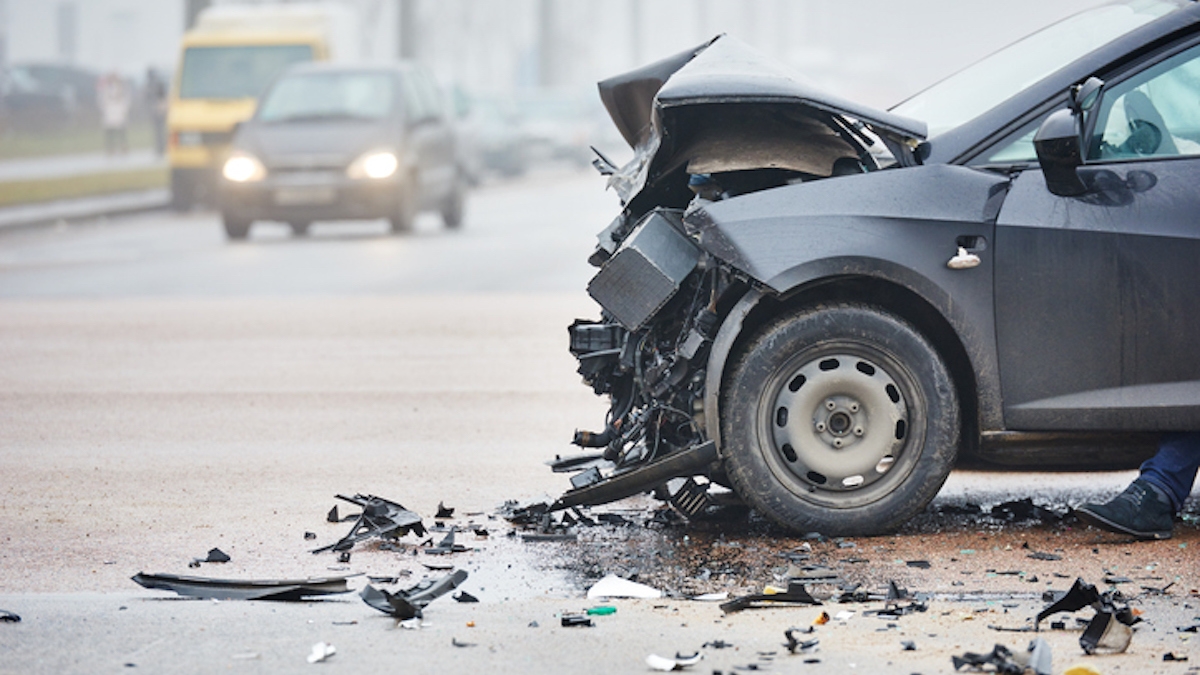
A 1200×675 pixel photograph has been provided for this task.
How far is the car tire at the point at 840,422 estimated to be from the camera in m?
5.84

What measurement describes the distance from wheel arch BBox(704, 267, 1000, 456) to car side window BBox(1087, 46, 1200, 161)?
2.64ft

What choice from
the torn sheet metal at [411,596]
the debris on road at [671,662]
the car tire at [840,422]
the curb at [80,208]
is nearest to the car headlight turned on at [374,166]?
the curb at [80,208]

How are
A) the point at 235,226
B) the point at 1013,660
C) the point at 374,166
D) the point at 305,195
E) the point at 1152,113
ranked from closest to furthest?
the point at 1013,660 < the point at 1152,113 < the point at 305,195 < the point at 374,166 < the point at 235,226

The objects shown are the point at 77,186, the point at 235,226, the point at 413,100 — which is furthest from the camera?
the point at 77,186

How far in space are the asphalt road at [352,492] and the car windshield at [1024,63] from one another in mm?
1537

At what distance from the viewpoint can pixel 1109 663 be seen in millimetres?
4453

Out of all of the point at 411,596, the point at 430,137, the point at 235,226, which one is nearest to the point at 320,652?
the point at 411,596

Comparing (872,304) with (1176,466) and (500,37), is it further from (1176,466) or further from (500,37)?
(500,37)

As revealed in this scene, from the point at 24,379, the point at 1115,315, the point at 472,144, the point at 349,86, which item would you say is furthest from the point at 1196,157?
the point at 472,144

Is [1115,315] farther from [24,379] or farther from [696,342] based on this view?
[24,379]

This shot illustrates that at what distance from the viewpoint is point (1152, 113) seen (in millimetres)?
6020

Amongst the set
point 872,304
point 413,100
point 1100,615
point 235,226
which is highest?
point 413,100

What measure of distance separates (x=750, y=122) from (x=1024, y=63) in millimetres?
1184

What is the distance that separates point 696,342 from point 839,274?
550mm
